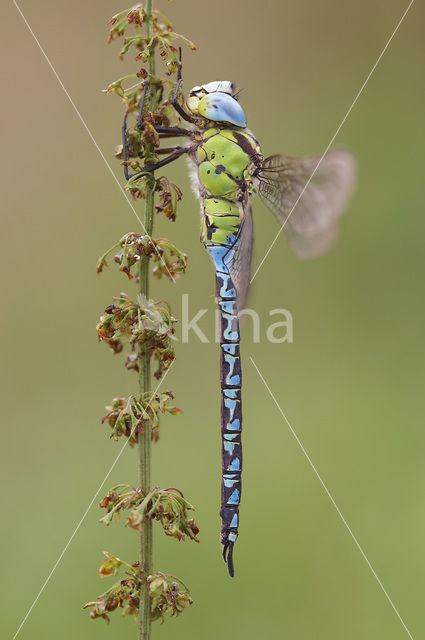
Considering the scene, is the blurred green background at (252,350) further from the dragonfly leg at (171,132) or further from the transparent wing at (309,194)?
the dragonfly leg at (171,132)

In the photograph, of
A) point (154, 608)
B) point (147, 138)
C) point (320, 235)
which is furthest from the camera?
point (320, 235)

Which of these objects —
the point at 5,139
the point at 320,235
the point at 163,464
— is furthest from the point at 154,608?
the point at 5,139

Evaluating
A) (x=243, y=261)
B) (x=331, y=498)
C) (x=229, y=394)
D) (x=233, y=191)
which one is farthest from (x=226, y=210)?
(x=331, y=498)

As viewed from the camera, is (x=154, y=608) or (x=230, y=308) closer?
(x=154, y=608)

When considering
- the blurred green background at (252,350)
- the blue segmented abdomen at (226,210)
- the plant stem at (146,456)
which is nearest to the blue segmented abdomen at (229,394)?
the blue segmented abdomen at (226,210)

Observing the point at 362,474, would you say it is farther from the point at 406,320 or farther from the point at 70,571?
the point at 70,571

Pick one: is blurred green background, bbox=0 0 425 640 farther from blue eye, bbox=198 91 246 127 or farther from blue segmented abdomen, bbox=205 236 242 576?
blue eye, bbox=198 91 246 127
